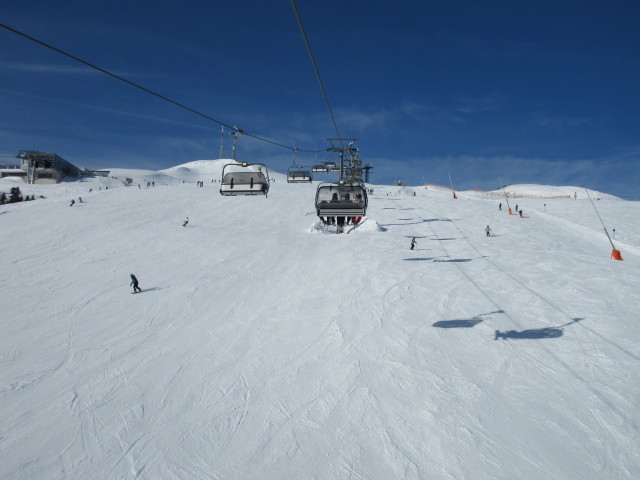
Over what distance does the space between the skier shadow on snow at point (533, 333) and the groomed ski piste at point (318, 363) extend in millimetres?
73

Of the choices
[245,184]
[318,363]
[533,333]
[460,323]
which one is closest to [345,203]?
[245,184]

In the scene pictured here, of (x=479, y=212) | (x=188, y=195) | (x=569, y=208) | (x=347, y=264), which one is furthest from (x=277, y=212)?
(x=569, y=208)

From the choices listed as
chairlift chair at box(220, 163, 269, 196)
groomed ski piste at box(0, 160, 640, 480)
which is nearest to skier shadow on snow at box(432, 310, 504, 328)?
groomed ski piste at box(0, 160, 640, 480)

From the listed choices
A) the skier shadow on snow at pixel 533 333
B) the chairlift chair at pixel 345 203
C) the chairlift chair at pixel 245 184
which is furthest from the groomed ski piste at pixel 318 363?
the chairlift chair at pixel 245 184

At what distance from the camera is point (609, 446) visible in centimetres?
697

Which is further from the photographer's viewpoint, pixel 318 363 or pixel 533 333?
pixel 533 333

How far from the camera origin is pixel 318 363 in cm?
1034

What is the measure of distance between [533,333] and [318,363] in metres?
7.17

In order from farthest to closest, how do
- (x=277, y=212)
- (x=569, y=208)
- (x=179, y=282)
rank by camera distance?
(x=569, y=208) → (x=277, y=212) → (x=179, y=282)

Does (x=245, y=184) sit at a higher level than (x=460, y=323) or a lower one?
higher

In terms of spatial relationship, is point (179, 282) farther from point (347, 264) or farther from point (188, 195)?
point (188, 195)

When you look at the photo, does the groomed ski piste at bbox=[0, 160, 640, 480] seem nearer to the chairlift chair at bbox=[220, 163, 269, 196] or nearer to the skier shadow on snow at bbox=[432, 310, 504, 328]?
the skier shadow on snow at bbox=[432, 310, 504, 328]

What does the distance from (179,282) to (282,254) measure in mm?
6869

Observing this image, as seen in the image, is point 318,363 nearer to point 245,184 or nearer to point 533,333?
point 533,333
